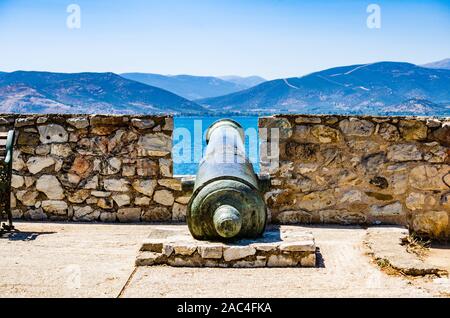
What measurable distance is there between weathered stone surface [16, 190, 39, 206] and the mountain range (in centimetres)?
8308

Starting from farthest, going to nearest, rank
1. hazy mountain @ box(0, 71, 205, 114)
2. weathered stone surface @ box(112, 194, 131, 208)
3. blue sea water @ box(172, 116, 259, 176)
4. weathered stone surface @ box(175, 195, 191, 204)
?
hazy mountain @ box(0, 71, 205, 114), blue sea water @ box(172, 116, 259, 176), weathered stone surface @ box(112, 194, 131, 208), weathered stone surface @ box(175, 195, 191, 204)

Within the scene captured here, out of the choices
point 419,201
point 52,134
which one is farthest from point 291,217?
point 52,134

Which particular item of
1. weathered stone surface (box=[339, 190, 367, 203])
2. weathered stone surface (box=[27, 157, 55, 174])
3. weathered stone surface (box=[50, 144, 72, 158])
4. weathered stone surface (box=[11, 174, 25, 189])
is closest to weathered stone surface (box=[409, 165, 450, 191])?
weathered stone surface (box=[339, 190, 367, 203])

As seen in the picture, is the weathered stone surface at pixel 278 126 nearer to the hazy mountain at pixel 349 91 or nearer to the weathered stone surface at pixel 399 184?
the weathered stone surface at pixel 399 184

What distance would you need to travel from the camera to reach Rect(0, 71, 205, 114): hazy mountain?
109m

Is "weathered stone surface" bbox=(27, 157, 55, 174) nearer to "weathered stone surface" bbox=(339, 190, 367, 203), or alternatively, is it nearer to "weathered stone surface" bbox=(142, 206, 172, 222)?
"weathered stone surface" bbox=(142, 206, 172, 222)

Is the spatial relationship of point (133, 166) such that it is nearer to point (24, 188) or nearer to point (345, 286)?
point (24, 188)

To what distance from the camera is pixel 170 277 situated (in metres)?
4.90

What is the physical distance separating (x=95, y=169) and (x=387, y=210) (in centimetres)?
397

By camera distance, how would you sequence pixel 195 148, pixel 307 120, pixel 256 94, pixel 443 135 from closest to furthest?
pixel 443 135 → pixel 307 120 → pixel 195 148 → pixel 256 94

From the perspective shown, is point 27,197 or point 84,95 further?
point 84,95

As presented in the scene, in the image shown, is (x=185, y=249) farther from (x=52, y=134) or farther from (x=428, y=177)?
(x=428, y=177)
